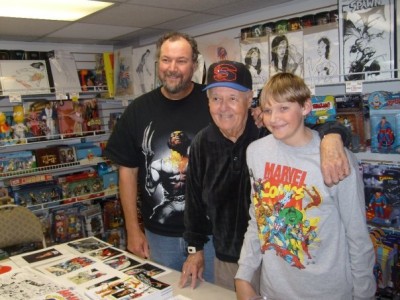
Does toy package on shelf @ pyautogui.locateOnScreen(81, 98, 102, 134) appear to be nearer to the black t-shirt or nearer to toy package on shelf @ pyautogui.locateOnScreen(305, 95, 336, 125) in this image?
the black t-shirt

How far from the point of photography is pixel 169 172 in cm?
205

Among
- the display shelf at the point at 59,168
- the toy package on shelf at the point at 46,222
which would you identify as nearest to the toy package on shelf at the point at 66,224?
the toy package on shelf at the point at 46,222

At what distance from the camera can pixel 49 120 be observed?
372cm

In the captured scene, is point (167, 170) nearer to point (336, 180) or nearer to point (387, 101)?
point (336, 180)

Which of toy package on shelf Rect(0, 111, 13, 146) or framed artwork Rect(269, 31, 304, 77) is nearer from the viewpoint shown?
framed artwork Rect(269, 31, 304, 77)

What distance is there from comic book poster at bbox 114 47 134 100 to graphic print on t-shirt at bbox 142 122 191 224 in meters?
1.85

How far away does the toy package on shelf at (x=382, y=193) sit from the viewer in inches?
85.9

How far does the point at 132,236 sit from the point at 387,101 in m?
1.69

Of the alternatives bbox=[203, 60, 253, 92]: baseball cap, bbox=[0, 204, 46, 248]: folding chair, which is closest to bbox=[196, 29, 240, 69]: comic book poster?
bbox=[203, 60, 253, 92]: baseball cap

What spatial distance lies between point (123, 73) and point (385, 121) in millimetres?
2631

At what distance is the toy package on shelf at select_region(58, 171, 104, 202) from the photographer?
3822 millimetres

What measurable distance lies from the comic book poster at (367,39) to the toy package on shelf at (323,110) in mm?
196

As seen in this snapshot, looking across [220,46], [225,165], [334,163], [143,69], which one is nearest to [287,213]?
[334,163]

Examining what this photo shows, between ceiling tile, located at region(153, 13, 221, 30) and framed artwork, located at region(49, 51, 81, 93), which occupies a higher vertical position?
ceiling tile, located at region(153, 13, 221, 30)
